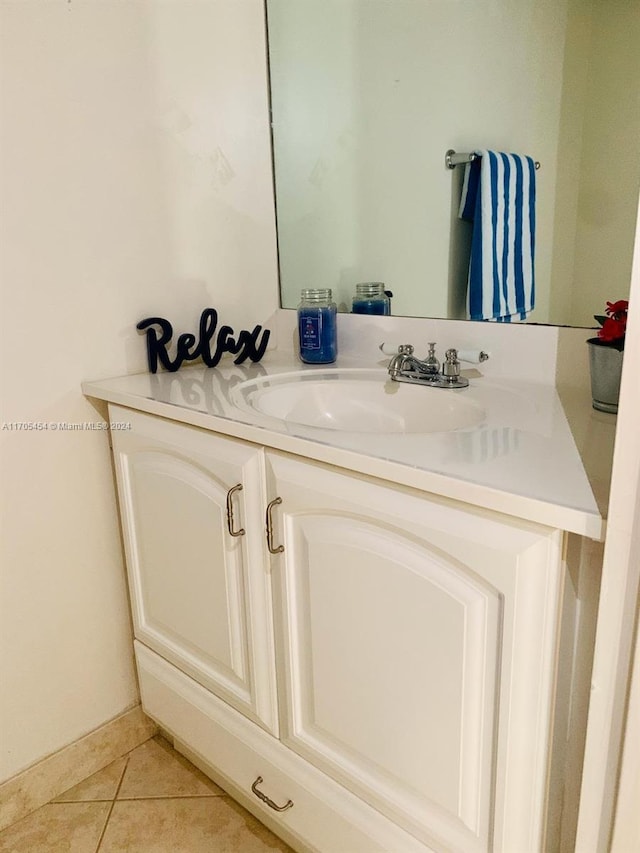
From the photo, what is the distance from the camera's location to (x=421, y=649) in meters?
0.87

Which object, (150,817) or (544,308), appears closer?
(544,308)

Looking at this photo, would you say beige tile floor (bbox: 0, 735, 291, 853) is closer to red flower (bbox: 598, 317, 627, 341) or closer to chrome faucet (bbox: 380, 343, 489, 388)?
chrome faucet (bbox: 380, 343, 489, 388)

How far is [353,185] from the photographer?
154cm

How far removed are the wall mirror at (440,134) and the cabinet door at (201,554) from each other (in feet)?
1.91

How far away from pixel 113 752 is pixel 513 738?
42.4 inches

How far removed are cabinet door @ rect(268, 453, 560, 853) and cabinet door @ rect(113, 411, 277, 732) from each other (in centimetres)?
6

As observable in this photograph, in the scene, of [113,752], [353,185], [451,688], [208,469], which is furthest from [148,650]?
[353,185]

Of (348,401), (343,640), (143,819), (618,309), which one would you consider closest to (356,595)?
(343,640)

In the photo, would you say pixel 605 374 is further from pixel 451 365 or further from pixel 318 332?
pixel 318 332

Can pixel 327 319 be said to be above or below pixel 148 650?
above

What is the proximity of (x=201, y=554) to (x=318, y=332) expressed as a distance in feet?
1.77

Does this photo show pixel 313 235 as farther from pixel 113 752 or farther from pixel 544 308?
pixel 113 752

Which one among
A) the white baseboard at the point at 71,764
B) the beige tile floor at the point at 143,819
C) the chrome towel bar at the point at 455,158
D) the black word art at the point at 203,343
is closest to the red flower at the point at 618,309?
the chrome towel bar at the point at 455,158

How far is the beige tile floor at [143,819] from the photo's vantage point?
1.30 metres
